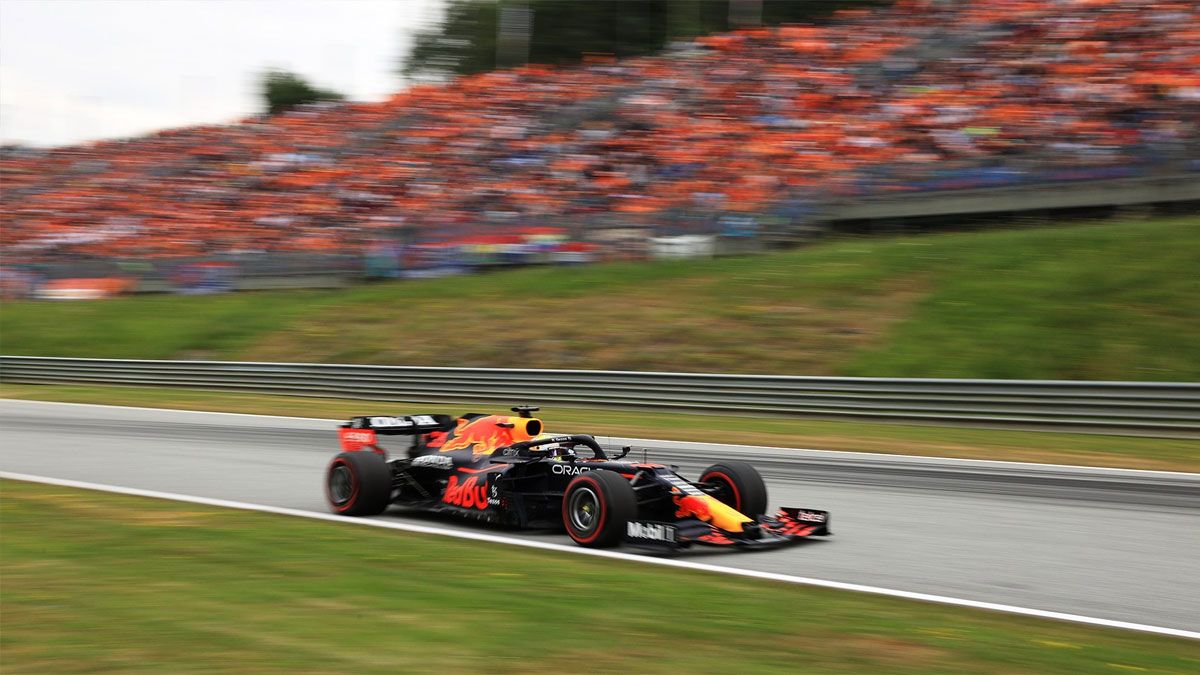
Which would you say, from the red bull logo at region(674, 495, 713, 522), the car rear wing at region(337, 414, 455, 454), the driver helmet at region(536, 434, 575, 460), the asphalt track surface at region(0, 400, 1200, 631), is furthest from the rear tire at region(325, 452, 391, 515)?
the red bull logo at region(674, 495, 713, 522)

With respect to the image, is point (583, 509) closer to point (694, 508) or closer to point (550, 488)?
point (550, 488)

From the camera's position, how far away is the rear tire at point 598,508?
290 inches

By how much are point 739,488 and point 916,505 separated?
84.1 inches

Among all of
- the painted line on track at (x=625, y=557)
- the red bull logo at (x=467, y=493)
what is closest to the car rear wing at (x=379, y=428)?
the painted line on track at (x=625, y=557)

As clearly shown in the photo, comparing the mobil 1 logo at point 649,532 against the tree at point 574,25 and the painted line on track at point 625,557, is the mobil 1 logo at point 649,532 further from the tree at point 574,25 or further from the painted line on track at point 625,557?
the tree at point 574,25

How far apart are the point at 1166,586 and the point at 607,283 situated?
16.8 m

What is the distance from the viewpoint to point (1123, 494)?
9625mm

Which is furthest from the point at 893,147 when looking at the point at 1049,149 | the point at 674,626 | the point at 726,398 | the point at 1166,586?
the point at 674,626

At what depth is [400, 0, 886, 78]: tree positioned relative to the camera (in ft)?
134

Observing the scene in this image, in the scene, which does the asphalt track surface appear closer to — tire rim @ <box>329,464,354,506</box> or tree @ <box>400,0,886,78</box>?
tire rim @ <box>329,464,354,506</box>

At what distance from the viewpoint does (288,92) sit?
2753 inches

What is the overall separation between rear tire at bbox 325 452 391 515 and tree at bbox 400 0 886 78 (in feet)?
103

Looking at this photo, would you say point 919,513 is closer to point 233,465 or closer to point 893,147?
point 233,465

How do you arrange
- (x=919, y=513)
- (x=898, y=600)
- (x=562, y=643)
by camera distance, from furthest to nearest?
(x=919, y=513) < (x=898, y=600) < (x=562, y=643)
